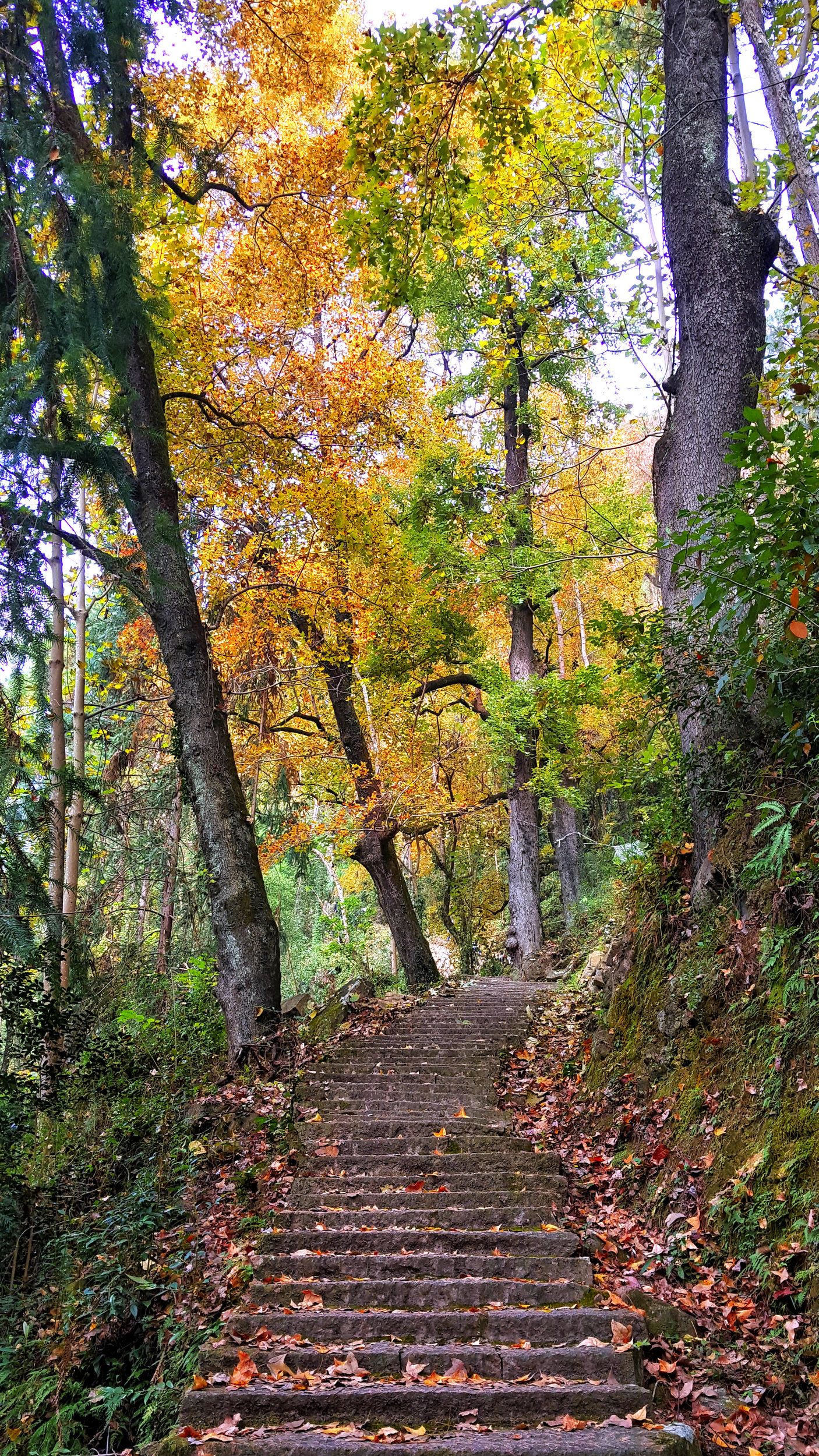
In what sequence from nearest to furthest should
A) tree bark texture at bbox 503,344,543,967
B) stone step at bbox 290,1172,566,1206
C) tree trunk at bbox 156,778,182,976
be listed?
stone step at bbox 290,1172,566,1206
tree trunk at bbox 156,778,182,976
tree bark texture at bbox 503,344,543,967

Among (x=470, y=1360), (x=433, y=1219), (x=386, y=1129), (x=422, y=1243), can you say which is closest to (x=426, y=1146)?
(x=386, y=1129)

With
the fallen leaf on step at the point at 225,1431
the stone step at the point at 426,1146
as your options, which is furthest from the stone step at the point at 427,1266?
the stone step at the point at 426,1146

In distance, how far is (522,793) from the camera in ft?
52.5

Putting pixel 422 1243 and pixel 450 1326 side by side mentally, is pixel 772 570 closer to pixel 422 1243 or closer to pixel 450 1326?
pixel 450 1326

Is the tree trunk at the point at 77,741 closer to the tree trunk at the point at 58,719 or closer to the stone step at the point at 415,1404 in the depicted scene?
the tree trunk at the point at 58,719

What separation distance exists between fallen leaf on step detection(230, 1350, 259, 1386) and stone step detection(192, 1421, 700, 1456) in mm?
374

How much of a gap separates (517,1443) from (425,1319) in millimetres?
941

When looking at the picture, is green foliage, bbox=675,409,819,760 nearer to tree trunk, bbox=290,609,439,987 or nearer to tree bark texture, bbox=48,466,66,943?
tree bark texture, bbox=48,466,66,943

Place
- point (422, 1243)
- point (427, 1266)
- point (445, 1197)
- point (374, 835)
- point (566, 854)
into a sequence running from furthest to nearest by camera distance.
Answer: point (566, 854) < point (374, 835) < point (445, 1197) < point (422, 1243) < point (427, 1266)

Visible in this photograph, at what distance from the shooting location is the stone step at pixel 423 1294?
3980 millimetres

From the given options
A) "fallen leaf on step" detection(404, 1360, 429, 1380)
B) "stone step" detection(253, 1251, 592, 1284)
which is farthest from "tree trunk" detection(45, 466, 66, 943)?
"fallen leaf on step" detection(404, 1360, 429, 1380)

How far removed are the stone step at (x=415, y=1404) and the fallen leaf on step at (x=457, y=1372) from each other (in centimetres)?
14

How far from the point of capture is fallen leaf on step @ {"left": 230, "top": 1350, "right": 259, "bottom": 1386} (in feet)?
11.4

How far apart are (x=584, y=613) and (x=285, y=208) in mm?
14971
